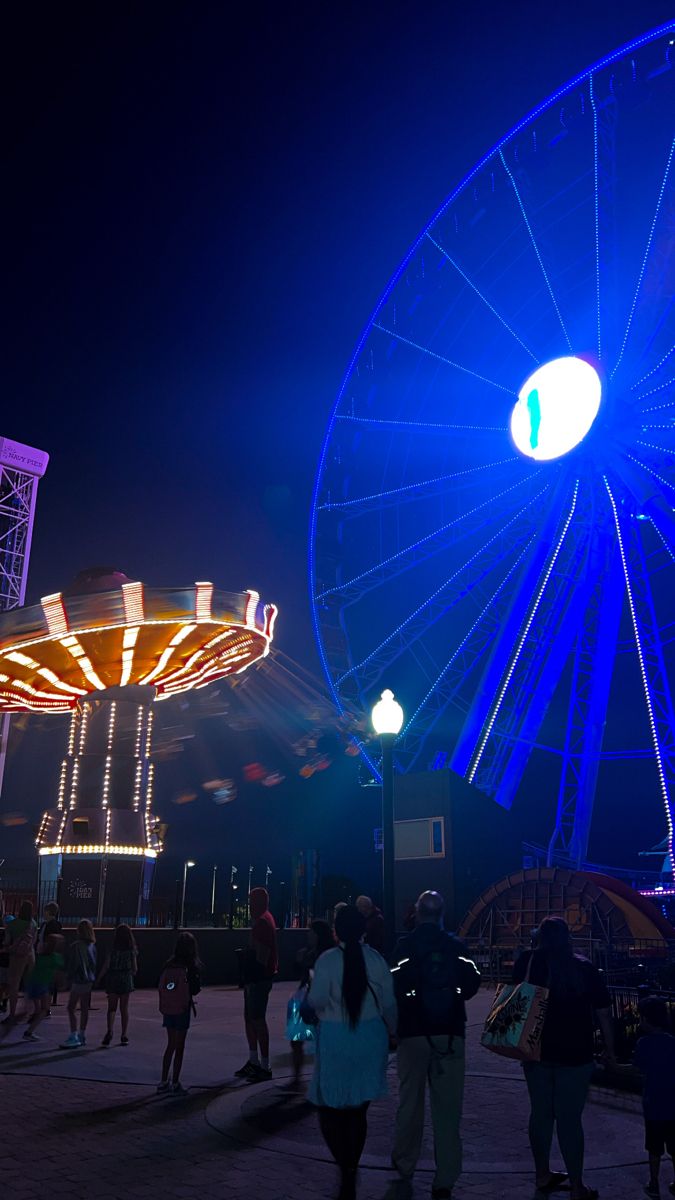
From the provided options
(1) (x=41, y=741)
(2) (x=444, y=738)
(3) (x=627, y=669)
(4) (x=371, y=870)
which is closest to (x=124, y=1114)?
(4) (x=371, y=870)

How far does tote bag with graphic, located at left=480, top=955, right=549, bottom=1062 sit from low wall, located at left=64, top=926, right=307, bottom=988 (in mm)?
12771

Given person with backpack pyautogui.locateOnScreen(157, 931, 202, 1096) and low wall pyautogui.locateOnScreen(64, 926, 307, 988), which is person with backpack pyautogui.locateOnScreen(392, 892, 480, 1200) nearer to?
person with backpack pyautogui.locateOnScreen(157, 931, 202, 1096)

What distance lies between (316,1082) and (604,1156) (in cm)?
284

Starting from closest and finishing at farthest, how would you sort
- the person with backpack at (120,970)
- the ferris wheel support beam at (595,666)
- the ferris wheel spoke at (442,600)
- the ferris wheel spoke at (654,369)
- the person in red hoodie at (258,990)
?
the person in red hoodie at (258,990)
the person with backpack at (120,970)
the ferris wheel spoke at (654,369)
the ferris wheel support beam at (595,666)
the ferris wheel spoke at (442,600)

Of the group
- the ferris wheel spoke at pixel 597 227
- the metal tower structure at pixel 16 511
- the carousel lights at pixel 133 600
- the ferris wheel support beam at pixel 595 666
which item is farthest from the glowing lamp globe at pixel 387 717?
the metal tower structure at pixel 16 511

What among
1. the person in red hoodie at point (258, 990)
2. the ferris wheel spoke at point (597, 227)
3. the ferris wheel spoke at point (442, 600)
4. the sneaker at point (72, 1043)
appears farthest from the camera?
the ferris wheel spoke at point (442, 600)

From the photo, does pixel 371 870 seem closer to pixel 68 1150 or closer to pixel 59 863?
pixel 59 863

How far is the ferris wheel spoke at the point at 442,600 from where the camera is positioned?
71.8 ft

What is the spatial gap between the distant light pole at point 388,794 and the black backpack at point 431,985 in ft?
9.41

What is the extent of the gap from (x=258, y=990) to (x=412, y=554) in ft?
50.8

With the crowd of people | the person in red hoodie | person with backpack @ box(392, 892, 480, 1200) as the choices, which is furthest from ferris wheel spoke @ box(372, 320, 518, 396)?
person with backpack @ box(392, 892, 480, 1200)

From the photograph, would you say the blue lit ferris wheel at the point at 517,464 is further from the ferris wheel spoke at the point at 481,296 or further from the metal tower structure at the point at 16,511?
the metal tower structure at the point at 16,511

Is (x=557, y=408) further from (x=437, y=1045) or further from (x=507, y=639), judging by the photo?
(x=437, y=1045)

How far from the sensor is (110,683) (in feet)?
80.5
